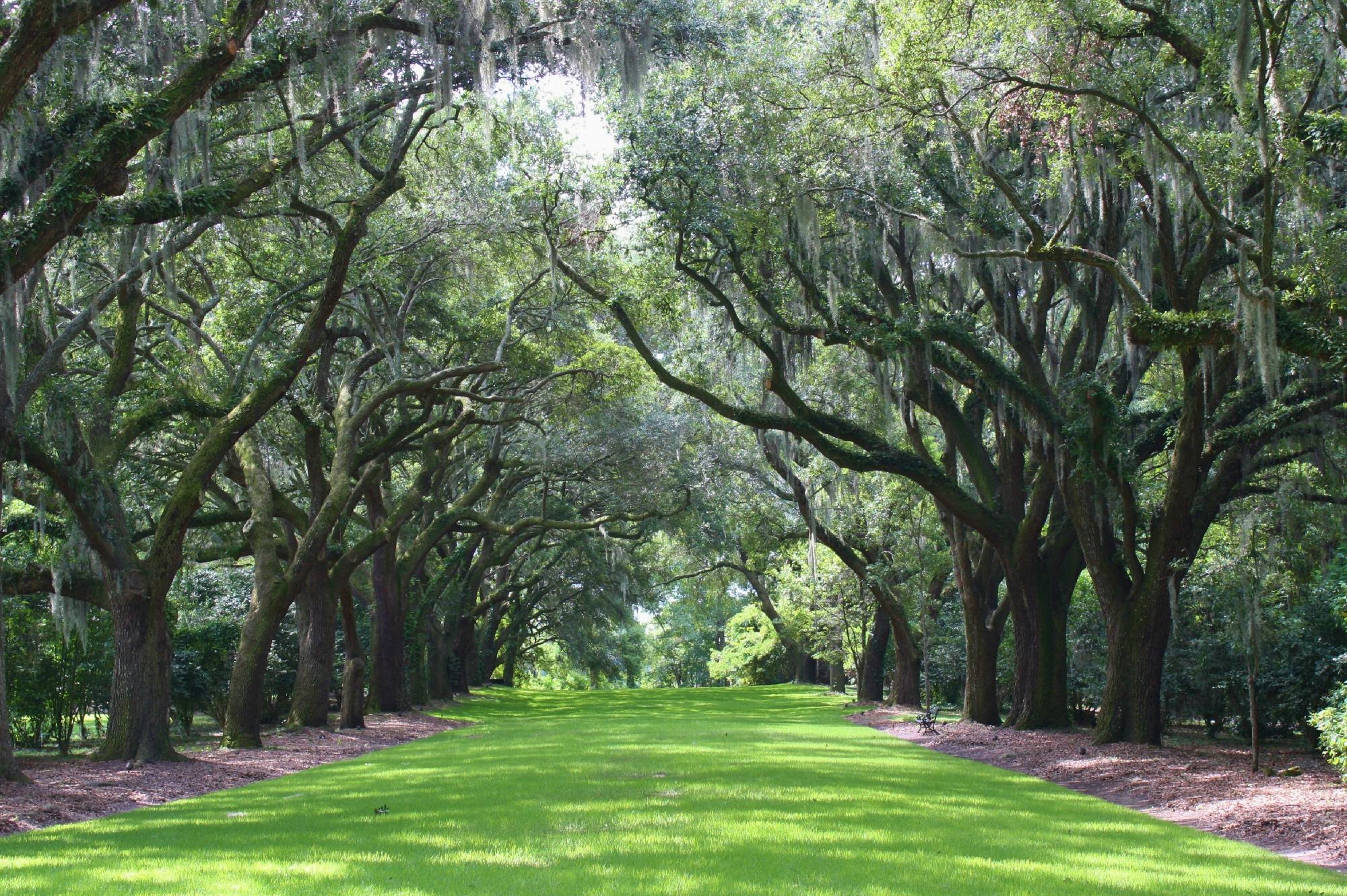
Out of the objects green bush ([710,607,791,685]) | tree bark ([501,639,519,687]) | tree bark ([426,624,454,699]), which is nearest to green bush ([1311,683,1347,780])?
tree bark ([426,624,454,699])

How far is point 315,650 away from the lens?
755 inches

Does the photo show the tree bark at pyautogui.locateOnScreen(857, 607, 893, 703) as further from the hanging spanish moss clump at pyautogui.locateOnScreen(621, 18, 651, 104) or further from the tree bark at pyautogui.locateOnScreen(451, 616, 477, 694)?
the hanging spanish moss clump at pyautogui.locateOnScreen(621, 18, 651, 104)

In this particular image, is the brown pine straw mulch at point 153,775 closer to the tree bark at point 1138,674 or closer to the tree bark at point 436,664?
the tree bark at point 1138,674

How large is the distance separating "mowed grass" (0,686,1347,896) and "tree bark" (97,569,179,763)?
6.46 ft

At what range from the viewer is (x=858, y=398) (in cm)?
2320

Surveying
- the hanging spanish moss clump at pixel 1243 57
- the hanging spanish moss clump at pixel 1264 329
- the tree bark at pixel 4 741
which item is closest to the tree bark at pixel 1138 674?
the hanging spanish moss clump at pixel 1264 329

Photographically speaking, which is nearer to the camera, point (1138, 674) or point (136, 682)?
point (136, 682)

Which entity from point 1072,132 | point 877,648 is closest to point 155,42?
point 1072,132

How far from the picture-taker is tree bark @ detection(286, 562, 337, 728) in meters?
18.8

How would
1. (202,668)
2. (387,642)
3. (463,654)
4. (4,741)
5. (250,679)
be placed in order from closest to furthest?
(4,741), (250,679), (202,668), (387,642), (463,654)

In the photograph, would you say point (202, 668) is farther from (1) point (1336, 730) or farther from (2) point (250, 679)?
(1) point (1336, 730)

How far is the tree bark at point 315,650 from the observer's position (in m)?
18.8

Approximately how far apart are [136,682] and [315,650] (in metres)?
5.91

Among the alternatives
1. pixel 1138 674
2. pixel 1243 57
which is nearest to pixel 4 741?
pixel 1243 57
